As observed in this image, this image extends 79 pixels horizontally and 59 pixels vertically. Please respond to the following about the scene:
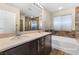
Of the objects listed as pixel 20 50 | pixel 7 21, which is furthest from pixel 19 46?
pixel 7 21

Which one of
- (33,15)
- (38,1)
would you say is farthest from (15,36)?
(38,1)

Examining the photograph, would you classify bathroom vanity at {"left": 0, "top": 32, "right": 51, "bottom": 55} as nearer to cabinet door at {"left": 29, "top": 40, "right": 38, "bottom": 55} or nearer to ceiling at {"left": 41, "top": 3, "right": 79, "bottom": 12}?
cabinet door at {"left": 29, "top": 40, "right": 38, "bottom": 55}

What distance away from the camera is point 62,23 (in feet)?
6.07

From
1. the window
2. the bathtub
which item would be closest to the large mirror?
the window

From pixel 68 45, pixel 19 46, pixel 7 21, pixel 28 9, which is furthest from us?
pixel 68 45

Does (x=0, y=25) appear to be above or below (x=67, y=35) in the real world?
above

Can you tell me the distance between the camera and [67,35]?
69.7 inches

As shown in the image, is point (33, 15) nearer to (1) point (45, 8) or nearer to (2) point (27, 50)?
(1) point (45, 8)

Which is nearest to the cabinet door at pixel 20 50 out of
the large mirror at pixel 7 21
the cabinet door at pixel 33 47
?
the cabinet door at pixel 33 47

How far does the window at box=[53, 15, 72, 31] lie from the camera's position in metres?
1.77

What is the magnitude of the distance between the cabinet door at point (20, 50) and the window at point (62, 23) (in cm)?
84

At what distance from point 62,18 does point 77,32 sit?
0.43 metres

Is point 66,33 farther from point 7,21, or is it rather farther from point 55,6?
Result: point 7,21

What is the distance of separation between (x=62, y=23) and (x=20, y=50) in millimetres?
1090
